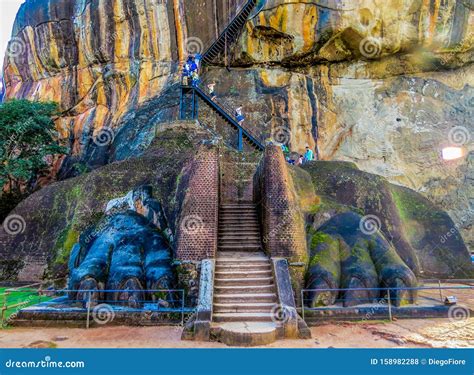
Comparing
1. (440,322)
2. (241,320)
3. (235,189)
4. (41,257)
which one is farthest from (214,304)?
(41,257)

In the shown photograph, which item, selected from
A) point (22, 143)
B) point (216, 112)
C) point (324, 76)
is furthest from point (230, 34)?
point (22, 143)

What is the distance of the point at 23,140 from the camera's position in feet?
69.6

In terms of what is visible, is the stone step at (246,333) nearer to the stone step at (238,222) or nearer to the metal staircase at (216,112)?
the stone step at (238,222)

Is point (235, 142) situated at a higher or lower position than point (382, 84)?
lower

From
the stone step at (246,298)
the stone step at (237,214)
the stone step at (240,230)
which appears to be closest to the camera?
the stone step at (246,298)

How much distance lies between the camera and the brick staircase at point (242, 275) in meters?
7.20

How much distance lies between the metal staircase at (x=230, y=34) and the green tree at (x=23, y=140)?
10200mm

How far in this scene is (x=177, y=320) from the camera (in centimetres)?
748

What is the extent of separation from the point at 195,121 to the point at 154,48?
455 inches

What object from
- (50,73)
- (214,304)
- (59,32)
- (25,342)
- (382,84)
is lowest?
(25,342)

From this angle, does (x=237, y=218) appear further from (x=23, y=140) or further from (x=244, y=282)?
(x=23, y=140)

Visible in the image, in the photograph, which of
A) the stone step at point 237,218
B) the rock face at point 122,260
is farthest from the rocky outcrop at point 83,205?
the stone step at point 237,218

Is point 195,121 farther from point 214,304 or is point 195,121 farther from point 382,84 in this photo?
point 382,84

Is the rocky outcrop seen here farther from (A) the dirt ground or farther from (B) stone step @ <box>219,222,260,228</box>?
(A) the dirt ground
